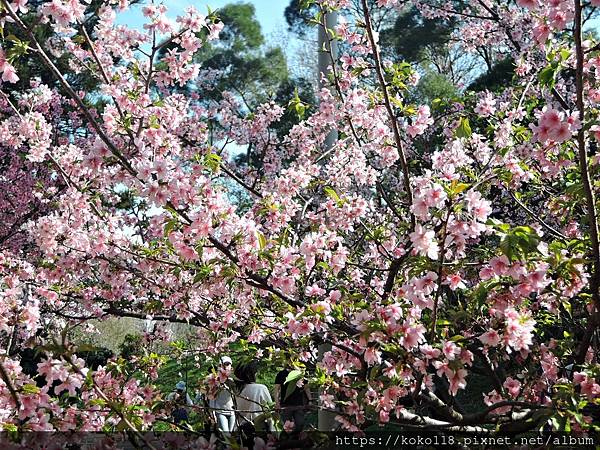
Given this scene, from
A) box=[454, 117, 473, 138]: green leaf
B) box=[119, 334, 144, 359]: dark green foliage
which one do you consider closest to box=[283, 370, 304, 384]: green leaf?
box=[454, 117, 473, 138]: green leaf

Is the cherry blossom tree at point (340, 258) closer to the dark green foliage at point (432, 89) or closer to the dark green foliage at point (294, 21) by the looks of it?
the dark green foliage at point (432, 89)

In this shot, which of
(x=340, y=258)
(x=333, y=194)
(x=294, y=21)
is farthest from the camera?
(x=294, y=21)

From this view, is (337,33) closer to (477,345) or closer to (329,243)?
(329,243)

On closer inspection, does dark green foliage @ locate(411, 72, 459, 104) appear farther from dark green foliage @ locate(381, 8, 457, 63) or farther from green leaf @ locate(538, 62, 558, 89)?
green leaf @ locate(538, 62, 558, 89)

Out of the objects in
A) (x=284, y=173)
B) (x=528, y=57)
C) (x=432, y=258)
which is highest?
(x=528, y=57)

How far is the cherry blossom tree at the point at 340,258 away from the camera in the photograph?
202 cm

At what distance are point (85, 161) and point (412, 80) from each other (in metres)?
2.02

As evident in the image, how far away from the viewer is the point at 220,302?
392cm

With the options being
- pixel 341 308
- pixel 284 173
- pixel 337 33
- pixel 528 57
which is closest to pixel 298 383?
pixel 341 308

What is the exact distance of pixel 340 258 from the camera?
3.00m

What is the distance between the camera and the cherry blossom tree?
2.02m

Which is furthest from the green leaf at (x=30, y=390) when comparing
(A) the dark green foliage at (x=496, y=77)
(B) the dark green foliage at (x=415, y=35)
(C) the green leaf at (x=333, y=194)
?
(B) the dark green foliage at (x=415, y=35)

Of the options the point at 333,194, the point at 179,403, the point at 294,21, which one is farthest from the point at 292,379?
the point at 294,21

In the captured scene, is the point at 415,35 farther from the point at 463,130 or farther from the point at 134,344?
the point at 463,130
